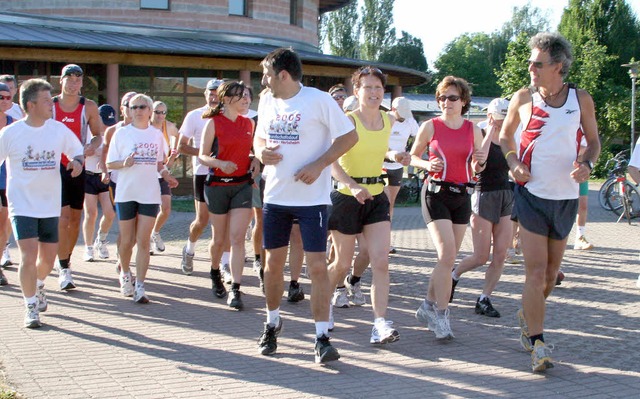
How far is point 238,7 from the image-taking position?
1095 inches

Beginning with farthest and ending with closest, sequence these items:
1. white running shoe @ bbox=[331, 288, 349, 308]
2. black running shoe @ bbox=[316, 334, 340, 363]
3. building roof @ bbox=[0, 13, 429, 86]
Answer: building roof @ bbox=[0, 13, 429, 86] → white running shoe @ bbox=[331, 288, 349, 308] → black running shoe @ bbox=[316, 334, 340, 363]

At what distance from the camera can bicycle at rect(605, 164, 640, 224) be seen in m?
17.1

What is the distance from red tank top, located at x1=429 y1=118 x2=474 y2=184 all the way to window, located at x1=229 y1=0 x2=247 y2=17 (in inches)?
840

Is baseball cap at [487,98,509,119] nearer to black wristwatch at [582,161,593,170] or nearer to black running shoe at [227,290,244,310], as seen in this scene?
black wristwatch at [582,161,593,170]

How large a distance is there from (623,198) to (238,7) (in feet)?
49.7

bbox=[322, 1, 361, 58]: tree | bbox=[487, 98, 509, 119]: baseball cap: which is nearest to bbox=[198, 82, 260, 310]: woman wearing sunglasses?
bbox=[487, 98, 509, 119]: baseball cap

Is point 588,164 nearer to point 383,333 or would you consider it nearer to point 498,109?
point 383,333

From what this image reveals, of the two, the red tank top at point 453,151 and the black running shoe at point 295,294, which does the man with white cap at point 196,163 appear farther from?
the red tank top at point 453,151

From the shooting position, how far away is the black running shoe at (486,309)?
7871mm

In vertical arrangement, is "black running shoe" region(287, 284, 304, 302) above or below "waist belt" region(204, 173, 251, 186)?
below

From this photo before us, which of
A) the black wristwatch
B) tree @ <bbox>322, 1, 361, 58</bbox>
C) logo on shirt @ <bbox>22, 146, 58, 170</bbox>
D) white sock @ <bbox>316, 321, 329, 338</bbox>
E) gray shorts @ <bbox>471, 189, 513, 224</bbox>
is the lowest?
white sock @ <bbox>316, 321, 329, 338</bbox>

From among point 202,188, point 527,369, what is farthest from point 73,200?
point 527,369

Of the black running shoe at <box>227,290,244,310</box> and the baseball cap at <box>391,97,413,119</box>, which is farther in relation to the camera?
the baseball cap at <box>391,97,413,119</box>

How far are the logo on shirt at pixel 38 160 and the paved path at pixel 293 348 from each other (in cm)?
136
